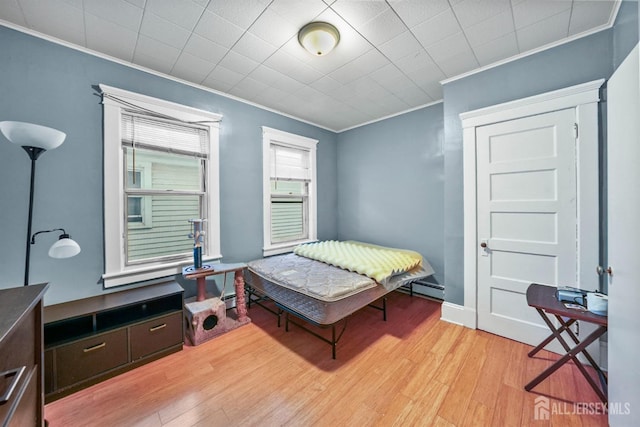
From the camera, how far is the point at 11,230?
1.82 meters

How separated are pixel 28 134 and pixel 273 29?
70.6 inches

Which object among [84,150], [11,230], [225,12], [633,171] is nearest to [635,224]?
[633,171]

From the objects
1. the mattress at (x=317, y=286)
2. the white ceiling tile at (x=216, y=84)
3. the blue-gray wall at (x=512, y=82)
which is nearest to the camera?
the blue-gray wall at (x=512, y=82)

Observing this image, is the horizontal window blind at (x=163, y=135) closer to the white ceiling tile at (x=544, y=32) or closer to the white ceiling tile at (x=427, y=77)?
the white ceiling tile at (x=427, y=77)

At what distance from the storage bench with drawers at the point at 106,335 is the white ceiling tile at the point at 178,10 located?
2.25 meters

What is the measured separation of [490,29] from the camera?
1.93 metres

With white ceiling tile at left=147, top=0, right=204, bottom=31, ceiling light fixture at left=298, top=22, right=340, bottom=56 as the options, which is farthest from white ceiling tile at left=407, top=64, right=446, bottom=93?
white ceiling tile at left=147, top=0, right=204, bottom=31

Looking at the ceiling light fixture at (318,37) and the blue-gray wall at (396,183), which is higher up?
the ceiling light fixture at (318,37)

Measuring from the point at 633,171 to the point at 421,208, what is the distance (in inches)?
92.6

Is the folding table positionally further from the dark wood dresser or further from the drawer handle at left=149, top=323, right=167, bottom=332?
the drawer handle at left=149, top=323, right=167, bottom=332

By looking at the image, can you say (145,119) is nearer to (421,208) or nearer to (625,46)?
(421,208)

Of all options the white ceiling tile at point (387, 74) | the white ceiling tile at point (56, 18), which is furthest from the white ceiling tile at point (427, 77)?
the white ceiling tile at point (56, 18)

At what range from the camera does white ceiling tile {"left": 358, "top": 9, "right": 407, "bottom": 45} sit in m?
1.78

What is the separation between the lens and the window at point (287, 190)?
3434 millimetres
